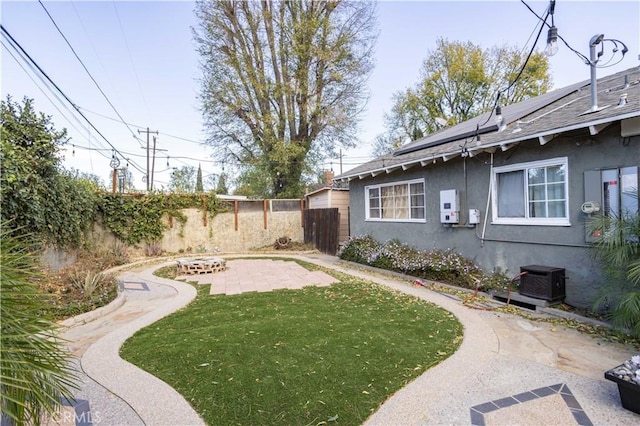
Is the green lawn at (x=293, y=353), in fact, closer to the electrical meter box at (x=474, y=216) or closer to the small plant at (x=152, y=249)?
the electrical meter box at (x=474, y=216)

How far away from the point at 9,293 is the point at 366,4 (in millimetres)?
21252

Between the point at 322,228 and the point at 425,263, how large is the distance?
260 inches

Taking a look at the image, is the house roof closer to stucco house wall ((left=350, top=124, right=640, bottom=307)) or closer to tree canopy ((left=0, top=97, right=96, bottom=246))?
stucco house wall ((left=350, top=124, right=640, bottom=307))

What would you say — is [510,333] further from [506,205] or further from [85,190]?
[85,190]

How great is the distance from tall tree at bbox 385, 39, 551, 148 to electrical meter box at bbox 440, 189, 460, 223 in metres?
15.5

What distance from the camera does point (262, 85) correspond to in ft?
58.4

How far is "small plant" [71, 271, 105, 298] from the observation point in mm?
5965

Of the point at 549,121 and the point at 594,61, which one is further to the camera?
the point at 549,121

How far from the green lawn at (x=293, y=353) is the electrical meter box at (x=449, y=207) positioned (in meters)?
2.52

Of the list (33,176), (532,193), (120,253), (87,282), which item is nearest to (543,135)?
(532,193)

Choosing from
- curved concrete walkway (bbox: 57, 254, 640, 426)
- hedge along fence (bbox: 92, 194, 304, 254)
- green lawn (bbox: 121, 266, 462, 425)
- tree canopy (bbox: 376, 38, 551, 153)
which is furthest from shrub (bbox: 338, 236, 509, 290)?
tree canopy (bbox: 376, 38, 551, 153)

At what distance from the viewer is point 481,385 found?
3.04 meters

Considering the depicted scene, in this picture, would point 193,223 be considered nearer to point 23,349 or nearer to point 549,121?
point 549,121

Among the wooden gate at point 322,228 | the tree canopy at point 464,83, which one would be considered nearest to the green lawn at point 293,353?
the wooden gate at point 322,228
